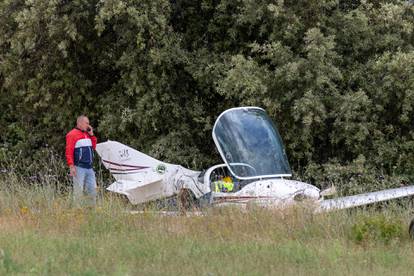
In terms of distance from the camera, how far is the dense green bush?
13.6 m

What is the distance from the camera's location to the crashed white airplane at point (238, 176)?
10.6 m

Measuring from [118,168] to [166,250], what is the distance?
5.34 metres

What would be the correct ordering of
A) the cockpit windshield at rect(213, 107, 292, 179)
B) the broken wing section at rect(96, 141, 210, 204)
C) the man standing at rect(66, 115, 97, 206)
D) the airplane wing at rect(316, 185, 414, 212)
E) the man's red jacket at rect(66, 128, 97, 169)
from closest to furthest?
the airplane wing at rect(316, 185, 414, 212)
the cockpit windshield at rect(213, 107, 292, 179)
the broken wing section at rect(96, 141, 210, 204)
the man standing at rect(66, 115, 97, 206)
the man's red jacket at rect(66, 128, 97, 169)

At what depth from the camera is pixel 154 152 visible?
50.2 ft

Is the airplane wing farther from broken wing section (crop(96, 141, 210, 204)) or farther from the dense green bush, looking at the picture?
the dense green bush

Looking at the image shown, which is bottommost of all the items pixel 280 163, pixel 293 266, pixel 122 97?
pixel 293 266

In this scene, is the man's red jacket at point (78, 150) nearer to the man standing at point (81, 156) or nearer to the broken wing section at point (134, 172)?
the man standing at point (81, 156)

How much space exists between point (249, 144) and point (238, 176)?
63 cm

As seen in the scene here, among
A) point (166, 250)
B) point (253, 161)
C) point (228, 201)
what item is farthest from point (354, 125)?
point (166, 250)

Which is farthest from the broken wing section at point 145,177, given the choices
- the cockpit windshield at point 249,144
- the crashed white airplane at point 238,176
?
the cockpit windshield at point 249,144

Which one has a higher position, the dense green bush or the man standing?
the dense green bush

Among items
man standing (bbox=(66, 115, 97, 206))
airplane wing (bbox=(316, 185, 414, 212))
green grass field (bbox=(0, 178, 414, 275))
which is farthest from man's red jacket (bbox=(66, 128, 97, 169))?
airplane wing (bbox=(316, 185, 414, 212))

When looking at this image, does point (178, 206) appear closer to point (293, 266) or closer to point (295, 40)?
point (293, 266)

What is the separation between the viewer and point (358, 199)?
10219 millimetres
